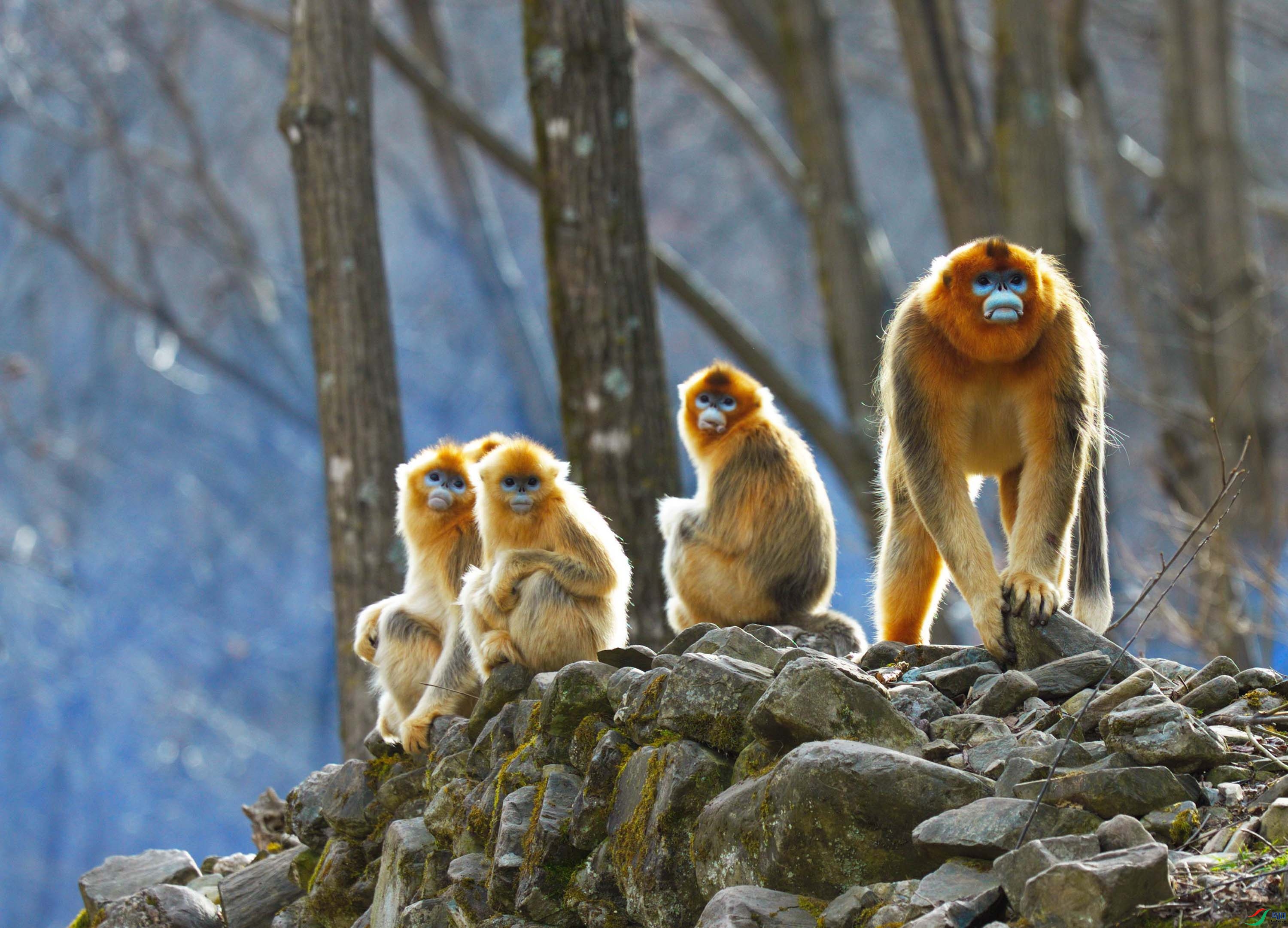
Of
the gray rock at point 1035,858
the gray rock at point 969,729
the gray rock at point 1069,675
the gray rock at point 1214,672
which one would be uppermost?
the gray rock at point 1069,675

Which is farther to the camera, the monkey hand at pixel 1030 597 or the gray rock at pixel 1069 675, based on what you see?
the monkey hand at pixel 1030 597

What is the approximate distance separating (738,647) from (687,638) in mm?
302

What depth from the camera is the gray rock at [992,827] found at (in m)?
2.33

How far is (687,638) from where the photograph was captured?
3.66m

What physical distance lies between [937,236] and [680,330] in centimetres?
498

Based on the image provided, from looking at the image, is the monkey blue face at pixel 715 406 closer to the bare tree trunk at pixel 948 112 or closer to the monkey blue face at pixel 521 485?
the monkey blue face at pixel 521 485

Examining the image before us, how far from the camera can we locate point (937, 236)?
937 inches

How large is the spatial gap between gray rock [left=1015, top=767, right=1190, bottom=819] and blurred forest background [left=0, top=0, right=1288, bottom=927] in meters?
0.91

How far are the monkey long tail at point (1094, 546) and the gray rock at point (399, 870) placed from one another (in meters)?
1.97

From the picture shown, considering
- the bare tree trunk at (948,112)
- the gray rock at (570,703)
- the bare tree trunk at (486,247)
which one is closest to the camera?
the gray rock at (570,703)

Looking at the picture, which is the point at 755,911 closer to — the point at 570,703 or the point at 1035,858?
the point at 1035,858

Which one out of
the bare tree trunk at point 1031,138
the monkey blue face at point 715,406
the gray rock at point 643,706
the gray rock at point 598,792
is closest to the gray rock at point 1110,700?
the gray rock at point 643,706

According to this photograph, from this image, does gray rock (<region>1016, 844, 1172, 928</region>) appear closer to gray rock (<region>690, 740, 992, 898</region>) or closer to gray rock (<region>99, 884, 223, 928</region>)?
gray rock (<region>690, 740, 992, 898</region>)

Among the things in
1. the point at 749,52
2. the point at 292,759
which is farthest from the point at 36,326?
the point at 749,52
